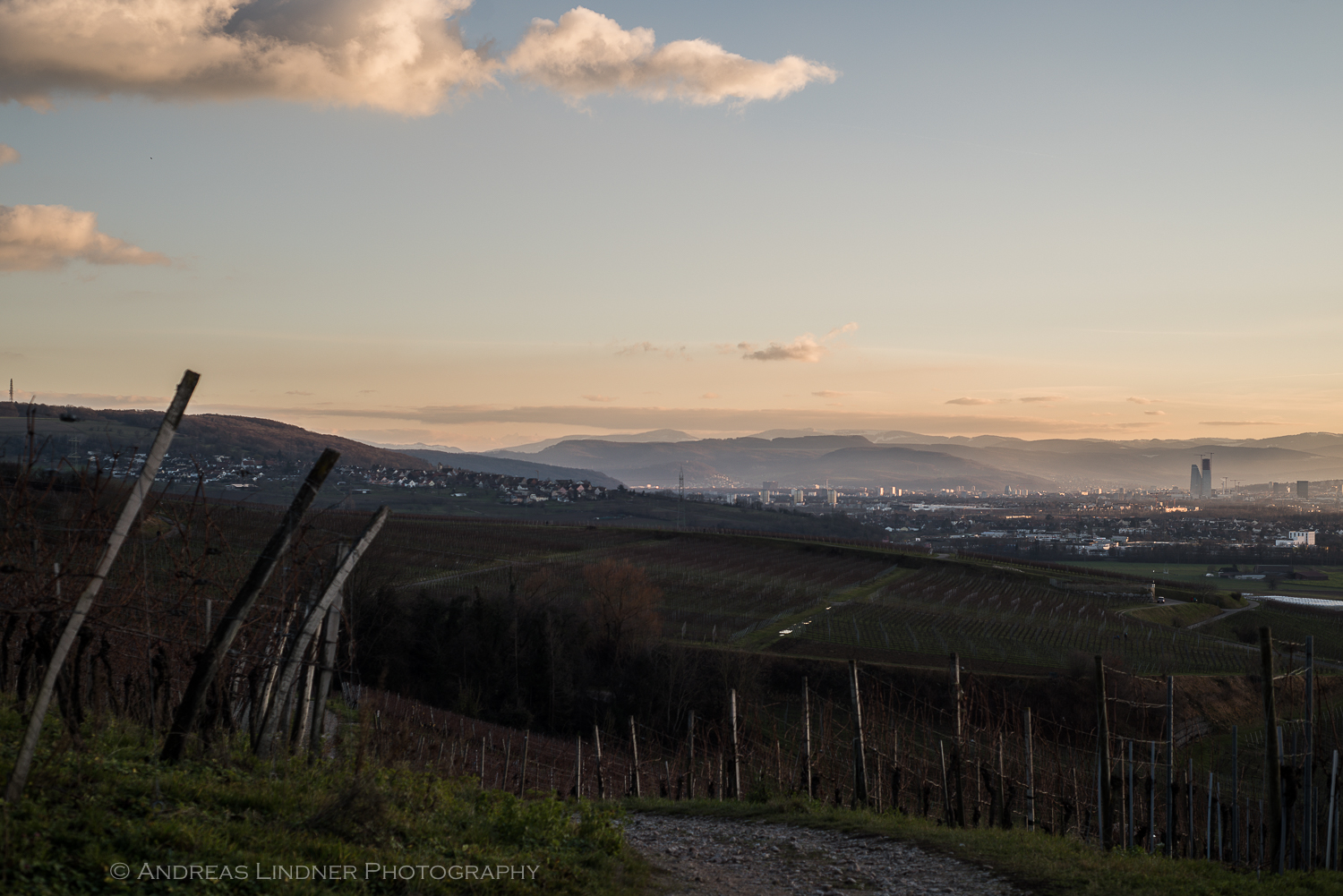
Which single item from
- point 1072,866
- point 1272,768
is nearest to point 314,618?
point 1072,866

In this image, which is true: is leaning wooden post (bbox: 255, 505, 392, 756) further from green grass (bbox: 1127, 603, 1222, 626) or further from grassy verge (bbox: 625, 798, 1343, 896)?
green grass (bbox: 1127, 603, 1222, 626)

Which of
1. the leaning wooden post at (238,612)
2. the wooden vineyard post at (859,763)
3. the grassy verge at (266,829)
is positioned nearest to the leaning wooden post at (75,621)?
the grassy verge at (266,829)

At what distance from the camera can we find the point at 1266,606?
81.2 m

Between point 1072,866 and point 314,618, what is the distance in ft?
29.9

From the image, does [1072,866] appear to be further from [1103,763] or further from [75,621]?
[75,621]

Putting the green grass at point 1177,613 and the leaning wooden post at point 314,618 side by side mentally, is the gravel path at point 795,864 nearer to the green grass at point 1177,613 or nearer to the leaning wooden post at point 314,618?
the leaning wooden post at point 314,618

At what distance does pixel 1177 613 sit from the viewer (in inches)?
2968

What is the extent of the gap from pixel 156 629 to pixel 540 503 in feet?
444

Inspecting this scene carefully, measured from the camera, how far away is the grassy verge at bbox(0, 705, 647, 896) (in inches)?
225

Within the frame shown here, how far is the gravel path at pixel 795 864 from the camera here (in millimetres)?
9258

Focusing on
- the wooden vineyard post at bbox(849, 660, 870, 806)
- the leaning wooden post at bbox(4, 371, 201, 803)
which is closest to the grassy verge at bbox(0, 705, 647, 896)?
the leaning wooden post at bbox(4, 371, 201, 803)

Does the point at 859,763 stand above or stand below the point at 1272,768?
below

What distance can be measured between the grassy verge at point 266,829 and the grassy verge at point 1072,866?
433cm

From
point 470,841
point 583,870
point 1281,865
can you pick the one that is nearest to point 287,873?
point 470,841
